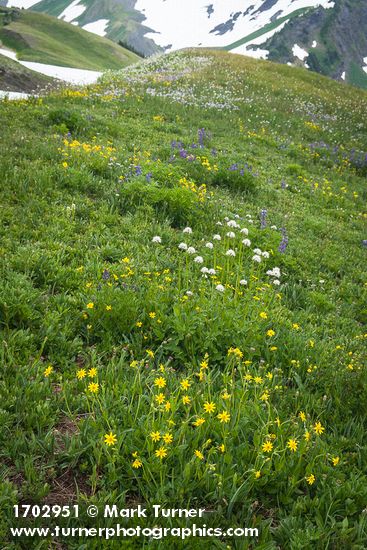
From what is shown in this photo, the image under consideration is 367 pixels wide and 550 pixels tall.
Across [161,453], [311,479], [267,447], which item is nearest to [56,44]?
[161,453]

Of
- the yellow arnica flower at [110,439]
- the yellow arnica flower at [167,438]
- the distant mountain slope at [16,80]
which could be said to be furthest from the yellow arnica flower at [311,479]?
the distant mountain slope at [16,80]

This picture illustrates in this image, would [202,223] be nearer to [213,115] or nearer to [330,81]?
[213,115]

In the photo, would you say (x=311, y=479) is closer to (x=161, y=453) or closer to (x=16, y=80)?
(x=161, y=453)

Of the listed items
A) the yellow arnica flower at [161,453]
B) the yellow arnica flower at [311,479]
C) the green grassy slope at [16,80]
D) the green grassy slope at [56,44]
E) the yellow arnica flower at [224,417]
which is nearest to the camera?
the yellow arnica flower at [161,453]

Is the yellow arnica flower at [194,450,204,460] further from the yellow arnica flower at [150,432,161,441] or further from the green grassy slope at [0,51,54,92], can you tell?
the green grassy slope at [0,51,54,92]

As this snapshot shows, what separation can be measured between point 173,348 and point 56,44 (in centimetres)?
10490

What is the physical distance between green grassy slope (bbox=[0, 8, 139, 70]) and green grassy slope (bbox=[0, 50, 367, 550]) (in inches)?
2963

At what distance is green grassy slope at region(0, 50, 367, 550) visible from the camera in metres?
3.02

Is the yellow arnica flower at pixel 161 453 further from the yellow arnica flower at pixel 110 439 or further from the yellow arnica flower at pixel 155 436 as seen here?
the yellow arnica flower at pixel 110 439

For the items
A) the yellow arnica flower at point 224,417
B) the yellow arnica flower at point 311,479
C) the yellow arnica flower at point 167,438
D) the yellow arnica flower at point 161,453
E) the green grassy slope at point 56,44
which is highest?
the green grassy slope at point 56,44

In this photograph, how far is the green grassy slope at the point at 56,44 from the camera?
77.3 m

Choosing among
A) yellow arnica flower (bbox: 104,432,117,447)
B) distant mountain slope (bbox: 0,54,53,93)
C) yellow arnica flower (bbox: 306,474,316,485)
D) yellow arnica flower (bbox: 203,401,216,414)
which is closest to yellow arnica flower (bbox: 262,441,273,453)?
yellow arnica flower (bbox: 306,474,316,485)

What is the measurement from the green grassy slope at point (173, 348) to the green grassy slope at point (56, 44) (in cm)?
7525

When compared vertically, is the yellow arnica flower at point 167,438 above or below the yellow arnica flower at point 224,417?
below
